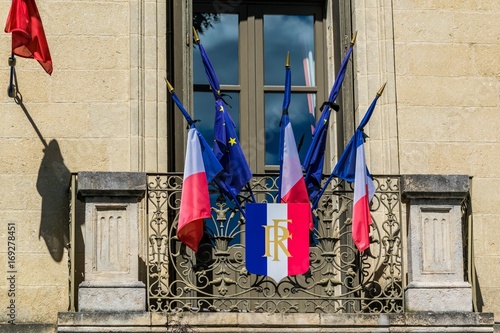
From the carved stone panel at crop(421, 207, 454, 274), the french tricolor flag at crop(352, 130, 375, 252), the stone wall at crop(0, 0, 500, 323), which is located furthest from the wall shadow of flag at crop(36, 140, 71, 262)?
the carved stone panel at crop(421, 207, 454, 274)

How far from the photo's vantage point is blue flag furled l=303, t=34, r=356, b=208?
544 inches

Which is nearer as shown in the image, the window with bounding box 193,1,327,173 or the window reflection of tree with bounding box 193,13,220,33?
the window with bounding box 193,1,327,173

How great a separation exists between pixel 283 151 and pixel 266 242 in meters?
0.85

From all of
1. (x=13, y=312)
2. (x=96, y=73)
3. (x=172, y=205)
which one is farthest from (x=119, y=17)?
(x=13, y=312)

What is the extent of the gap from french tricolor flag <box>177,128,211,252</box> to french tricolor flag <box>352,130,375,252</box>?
124 cm

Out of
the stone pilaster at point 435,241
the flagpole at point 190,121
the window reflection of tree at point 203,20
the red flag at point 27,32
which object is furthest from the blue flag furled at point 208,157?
the stone pilaster at point 435,241

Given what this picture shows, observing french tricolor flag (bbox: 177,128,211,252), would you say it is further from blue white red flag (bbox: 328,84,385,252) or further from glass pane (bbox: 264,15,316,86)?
glass pane (bbox: 264,15,316,86)

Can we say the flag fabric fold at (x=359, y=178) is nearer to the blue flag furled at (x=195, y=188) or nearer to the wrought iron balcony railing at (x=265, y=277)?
the wrought iron balcony railing at (x=265, y=277)

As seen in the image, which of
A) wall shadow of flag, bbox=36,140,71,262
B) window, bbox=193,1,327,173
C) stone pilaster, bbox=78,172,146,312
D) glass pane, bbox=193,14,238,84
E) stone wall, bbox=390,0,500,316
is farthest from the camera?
glass pane, bbox=193,14,238,84

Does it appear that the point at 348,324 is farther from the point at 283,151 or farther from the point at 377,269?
the point at 283,151

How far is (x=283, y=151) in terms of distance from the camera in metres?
13.8

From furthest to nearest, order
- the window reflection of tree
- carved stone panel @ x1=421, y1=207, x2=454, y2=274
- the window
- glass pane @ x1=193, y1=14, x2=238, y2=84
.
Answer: the window reflection of tree
glass pane @ x1=193, y1=14, x2=238, y2=84
the window
carved stone panel @ x1=421, y1=207, x2=454, y2=274

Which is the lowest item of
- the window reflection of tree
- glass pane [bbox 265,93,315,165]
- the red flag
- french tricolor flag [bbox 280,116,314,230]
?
french tricolor flag [bbox 280,116,314,230]

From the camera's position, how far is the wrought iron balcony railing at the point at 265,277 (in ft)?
44.0
